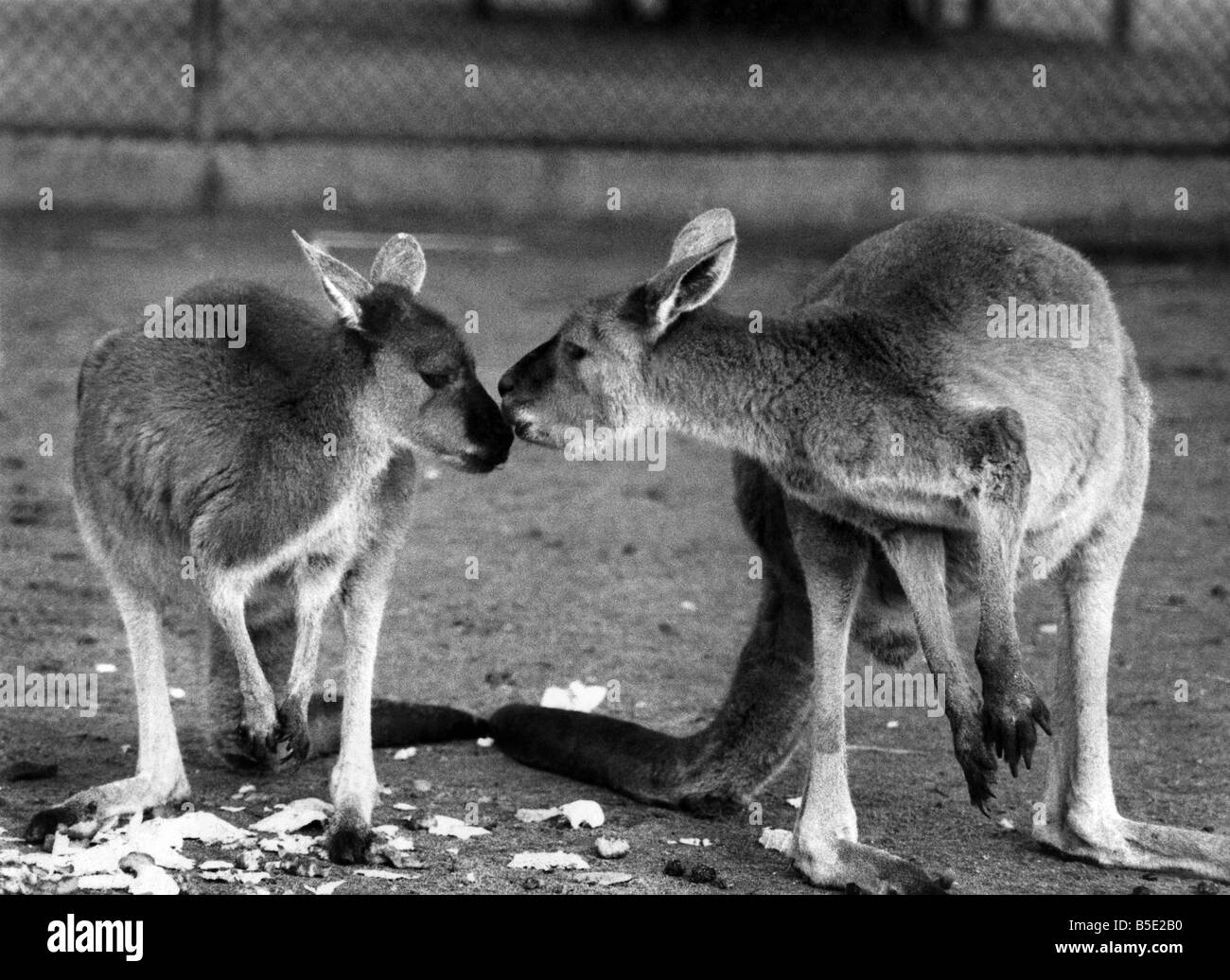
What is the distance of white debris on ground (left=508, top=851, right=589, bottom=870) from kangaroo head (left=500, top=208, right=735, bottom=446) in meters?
0.81

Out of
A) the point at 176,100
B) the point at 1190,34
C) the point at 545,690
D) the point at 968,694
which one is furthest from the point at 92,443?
the point at 1190,34

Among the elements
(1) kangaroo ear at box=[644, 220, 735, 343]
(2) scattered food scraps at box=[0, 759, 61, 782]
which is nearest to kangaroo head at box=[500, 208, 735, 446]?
(1) kangaroo ear at box=[644, 220, 735, 343]

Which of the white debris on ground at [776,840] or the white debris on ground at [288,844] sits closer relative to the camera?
the white debris on ground at [288,844]

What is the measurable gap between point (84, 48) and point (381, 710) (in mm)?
7969

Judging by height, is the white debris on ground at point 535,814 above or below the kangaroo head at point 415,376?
below

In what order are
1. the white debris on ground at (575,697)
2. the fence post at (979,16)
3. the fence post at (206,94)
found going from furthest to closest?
1. the fence post at (979,16)
2. the fence post at (206,94)
3. the white debris on ground at (575,697)

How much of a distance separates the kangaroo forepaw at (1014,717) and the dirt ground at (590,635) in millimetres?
354

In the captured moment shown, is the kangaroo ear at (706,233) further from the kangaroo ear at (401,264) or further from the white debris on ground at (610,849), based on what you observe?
the white debris on ground at (610,849)

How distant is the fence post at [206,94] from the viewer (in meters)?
9.51

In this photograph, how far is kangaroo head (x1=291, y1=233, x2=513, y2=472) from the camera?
413 centimetres

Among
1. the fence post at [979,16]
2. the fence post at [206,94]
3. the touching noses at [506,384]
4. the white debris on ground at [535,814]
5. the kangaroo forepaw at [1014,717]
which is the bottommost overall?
the white debris on ground at [535,814]

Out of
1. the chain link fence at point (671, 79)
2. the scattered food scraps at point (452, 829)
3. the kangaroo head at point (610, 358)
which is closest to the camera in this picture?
the kangaroo head at point (610, 358)

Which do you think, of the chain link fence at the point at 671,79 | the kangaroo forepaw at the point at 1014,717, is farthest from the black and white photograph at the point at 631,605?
the chain link fence at the point at 671,79

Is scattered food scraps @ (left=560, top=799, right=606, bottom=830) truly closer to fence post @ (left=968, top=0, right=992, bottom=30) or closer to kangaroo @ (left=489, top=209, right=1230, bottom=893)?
kangaroo @ (left=489, top=209, right=1230, bottom=893)
